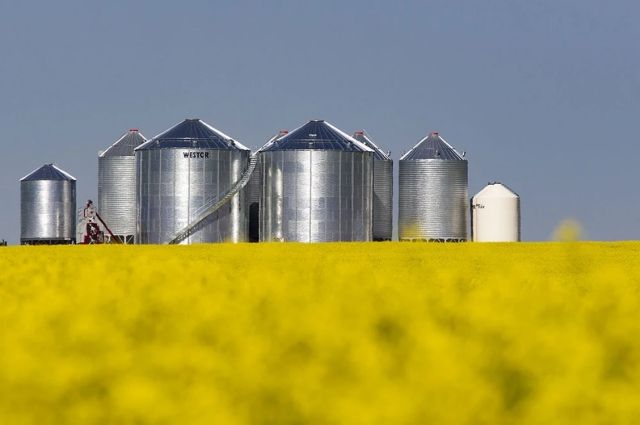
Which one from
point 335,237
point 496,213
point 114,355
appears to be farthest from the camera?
point 496,213

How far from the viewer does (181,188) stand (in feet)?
194

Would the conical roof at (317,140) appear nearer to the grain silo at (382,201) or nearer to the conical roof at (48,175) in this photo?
the grain silo at (382,201)

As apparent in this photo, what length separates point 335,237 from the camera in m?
59.1

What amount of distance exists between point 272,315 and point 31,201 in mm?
70300

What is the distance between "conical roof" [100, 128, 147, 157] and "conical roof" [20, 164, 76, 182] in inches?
201

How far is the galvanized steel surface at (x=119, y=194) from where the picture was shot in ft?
222

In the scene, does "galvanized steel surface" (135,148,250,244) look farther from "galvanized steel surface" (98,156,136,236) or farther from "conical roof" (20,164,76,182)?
"conical roof" (20,164,76,182)

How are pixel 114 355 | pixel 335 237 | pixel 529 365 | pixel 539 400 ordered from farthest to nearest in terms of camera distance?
pixel 335 237 → pixel 114 355 → pixel 529 365 → pixel 539 400

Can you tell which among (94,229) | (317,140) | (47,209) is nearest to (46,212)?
(47,209)

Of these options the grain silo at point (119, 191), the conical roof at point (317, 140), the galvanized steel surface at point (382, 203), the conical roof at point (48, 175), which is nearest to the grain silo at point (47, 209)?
the conical roof at point (48, 175)

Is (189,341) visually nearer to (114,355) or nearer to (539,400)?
(114,355)

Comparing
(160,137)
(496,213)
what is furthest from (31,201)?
(496,213)

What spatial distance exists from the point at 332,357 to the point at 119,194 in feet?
215

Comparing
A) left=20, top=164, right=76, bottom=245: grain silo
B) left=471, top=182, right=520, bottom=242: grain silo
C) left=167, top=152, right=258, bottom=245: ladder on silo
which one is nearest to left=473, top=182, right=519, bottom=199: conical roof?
left=471, top=182, right=520, bottom=242: grain silo
